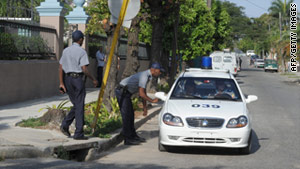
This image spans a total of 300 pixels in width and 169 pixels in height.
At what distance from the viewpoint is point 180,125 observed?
9.19 meters

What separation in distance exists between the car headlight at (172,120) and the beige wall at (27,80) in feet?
20.5

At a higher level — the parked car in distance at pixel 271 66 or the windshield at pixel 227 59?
the windshield at pixel 227 59

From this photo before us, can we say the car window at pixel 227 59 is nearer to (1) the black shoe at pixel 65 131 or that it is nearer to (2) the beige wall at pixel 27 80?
(2) the beige wall at pixel 27 80

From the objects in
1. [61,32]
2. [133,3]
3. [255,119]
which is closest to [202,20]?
[61,32]

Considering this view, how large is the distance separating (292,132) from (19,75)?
760 cm

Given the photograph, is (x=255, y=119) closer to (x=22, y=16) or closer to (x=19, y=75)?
(x=19, y=75)

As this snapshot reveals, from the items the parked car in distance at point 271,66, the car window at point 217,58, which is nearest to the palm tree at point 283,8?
the parked car in distance at point 271,66

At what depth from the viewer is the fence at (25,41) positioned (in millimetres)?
14820

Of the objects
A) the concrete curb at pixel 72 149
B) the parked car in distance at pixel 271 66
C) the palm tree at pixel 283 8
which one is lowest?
the concrete curb at pixel 72 149

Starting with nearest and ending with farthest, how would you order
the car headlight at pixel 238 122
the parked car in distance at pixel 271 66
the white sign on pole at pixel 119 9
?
the car headlight at pixel 238 122 < the white sign on pole at pixel 119 9 < the parked car in distance at pixel 271 66

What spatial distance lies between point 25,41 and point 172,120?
8433 mm

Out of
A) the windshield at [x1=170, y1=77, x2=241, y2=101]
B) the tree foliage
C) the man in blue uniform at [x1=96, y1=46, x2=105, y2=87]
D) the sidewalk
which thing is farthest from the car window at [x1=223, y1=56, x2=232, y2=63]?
the windshield at [x1=170, y1=77, x2=241, y2=101]

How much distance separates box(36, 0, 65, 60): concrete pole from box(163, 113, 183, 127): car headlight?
9.94 metres

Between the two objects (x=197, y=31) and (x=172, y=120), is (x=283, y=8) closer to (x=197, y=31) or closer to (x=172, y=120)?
(x=197, y=31)
